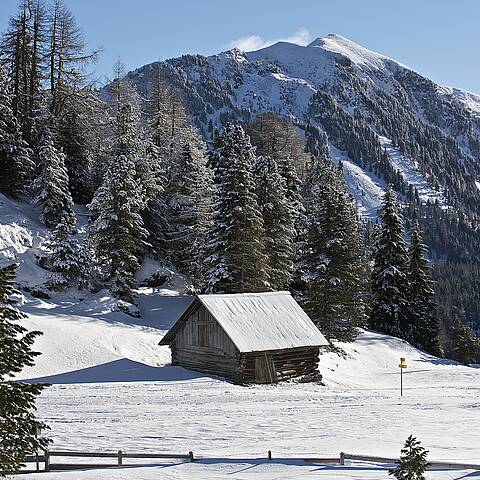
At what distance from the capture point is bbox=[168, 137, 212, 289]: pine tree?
47844 millimetres

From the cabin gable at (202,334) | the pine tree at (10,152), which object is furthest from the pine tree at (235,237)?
the pine tree at (10,152)

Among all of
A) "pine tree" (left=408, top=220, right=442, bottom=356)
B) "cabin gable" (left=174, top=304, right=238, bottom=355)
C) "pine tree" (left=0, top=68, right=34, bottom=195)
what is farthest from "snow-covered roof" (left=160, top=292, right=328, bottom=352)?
"pine tree" (left=408, top=220, right=442, bottom=356)

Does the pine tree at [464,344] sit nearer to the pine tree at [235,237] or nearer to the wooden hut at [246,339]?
the pine tree at [235,237]

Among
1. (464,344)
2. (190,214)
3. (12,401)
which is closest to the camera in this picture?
(12,401)

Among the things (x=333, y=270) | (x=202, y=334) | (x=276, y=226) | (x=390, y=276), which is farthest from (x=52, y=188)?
(x=390, y=276)

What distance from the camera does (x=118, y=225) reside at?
140ft

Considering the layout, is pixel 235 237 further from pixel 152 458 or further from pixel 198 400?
pixel 152 458

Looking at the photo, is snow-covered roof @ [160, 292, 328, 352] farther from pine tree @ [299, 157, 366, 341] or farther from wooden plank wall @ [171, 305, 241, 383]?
pine tree @ [299, 157, 366, 341]

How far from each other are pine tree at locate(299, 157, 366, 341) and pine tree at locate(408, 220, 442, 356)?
426 inches

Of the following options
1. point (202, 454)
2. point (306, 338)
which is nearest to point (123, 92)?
point (306, 338)

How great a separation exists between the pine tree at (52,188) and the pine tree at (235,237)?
1063 centimetres

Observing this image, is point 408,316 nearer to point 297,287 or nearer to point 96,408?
point 297,287

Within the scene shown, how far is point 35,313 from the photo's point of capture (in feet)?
124

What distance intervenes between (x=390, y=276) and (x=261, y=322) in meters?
22.6
